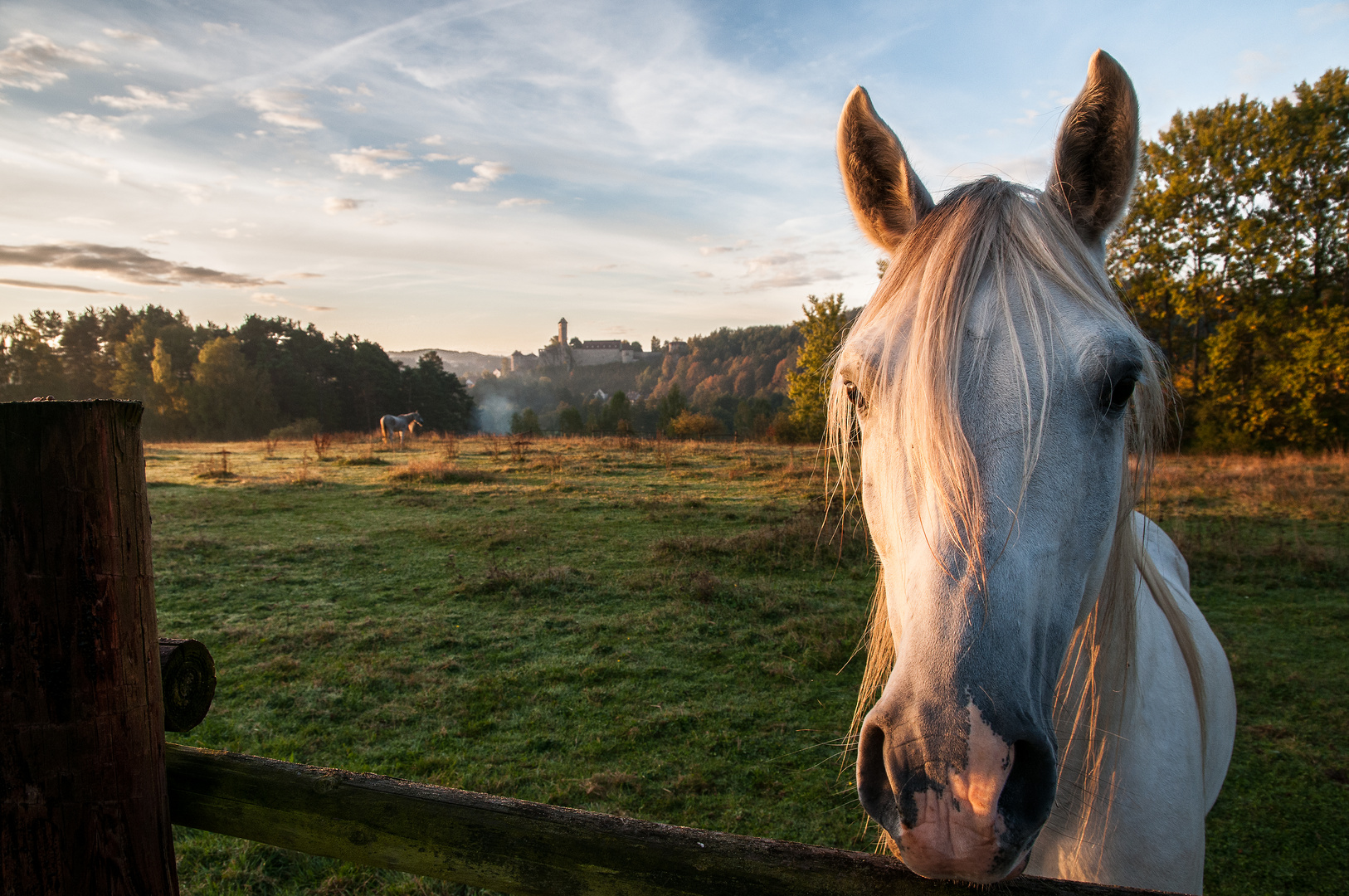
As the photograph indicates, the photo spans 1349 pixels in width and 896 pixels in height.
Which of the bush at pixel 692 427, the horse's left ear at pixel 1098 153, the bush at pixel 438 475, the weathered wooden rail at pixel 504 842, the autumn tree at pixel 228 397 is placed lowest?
the bush at pixel 438 475

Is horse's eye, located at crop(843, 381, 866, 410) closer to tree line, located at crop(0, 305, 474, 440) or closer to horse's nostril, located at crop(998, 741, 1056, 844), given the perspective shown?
horse's nostril, located at crop(998, 741, 1056, 844)

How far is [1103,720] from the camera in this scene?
5.09 ft

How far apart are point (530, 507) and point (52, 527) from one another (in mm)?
10997

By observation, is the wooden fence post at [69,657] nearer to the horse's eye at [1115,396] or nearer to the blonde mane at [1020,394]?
the blonde mane at [1020,394]

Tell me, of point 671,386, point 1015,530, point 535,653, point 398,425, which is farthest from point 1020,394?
point 671,386

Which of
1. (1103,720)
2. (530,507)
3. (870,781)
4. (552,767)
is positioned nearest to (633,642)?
(552,767)

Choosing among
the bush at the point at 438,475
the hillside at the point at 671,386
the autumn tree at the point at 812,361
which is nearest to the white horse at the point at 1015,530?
the bush at the point at 438,475

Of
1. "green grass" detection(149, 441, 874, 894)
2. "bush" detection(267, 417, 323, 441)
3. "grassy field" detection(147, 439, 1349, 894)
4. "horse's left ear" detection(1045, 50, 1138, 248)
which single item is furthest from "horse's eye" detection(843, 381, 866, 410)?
"bush" detection(267, 417, 323, 441)

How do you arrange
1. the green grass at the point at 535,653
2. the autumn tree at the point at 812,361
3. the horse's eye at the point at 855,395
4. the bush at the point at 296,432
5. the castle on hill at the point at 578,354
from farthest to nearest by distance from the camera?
the castle on hill at the point at 578,354 → the bush at the point at 296,432 → the autumn tree at the point at 812,361 → the green grass at the point at 535,653 → the horse's eye at the point at 855,395

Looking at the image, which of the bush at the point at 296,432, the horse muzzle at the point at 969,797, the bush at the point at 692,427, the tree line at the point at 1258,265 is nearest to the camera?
the horse muzzle at the point at 969,797

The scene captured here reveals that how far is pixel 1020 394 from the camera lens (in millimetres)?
1141

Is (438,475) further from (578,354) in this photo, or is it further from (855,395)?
(578,354)

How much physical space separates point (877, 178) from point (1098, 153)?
0.50 metres

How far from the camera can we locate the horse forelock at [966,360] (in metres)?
1.13
